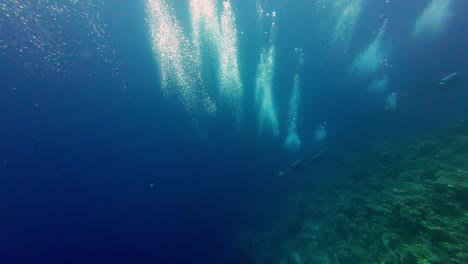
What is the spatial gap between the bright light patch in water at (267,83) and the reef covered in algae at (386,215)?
728 inches

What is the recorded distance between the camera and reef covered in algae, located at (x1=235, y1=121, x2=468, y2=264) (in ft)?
18.4

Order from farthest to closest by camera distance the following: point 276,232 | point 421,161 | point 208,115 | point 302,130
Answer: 1. point 302,130
2. point 208,115
3. point 276,232
4. point 421,161

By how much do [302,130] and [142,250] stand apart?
122ft

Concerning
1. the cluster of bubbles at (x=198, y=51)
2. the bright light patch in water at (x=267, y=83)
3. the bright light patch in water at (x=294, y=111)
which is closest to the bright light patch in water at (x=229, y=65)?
the cluster of bubbles at (x=198, y=51)

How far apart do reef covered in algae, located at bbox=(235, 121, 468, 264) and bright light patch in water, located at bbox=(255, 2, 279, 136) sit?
18499mm

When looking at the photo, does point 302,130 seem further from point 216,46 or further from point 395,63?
point 216,46

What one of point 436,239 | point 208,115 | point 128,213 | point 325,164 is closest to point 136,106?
point 208,115

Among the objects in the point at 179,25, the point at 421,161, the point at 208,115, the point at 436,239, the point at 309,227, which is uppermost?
the point at 208,115

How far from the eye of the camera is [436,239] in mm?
5371

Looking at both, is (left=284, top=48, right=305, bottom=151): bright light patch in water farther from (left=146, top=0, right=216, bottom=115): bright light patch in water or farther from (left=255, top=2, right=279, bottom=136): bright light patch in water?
(left=146, top=0, right=216, bottom=115): bright light patch in water

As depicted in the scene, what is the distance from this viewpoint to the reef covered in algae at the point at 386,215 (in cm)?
560

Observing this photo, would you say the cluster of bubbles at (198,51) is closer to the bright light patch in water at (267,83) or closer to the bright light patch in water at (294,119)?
the bright light patch in water at (267,83)

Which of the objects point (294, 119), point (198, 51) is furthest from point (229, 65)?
point (294, 119)

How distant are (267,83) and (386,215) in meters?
35.5
